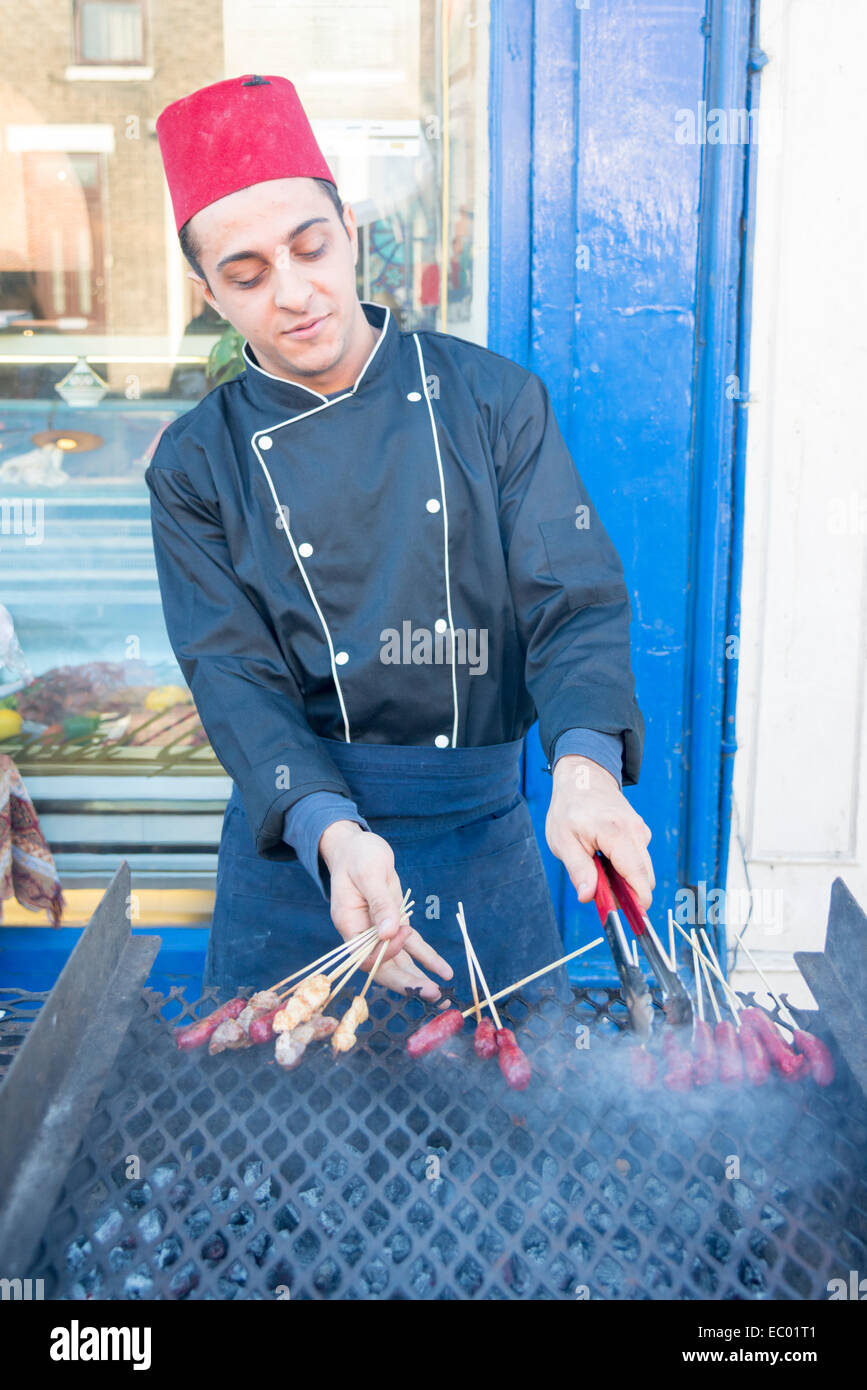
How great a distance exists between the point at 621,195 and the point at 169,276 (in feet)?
5.62

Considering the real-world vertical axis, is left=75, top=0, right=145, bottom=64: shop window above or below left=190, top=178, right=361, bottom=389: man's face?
above

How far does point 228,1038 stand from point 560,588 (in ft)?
3.66

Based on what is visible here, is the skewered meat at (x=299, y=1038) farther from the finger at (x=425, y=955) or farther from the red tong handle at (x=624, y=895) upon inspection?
the red tong handle at (x=624, y=895)

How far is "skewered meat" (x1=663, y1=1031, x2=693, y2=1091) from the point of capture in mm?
1611

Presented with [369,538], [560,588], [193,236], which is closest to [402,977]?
[560,588]

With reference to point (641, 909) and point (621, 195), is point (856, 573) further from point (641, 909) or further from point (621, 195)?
point (641, 909)

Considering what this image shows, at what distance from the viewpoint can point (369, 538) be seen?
2.39m

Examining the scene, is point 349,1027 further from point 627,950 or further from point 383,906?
point 627,950

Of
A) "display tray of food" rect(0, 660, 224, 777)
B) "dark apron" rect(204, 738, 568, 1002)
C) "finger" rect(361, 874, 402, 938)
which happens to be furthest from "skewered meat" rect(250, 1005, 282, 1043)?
"display tray of food" rect(0, 660, 224, 777)

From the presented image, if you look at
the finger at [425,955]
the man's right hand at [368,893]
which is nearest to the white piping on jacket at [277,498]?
the man's right hand at [368,893]

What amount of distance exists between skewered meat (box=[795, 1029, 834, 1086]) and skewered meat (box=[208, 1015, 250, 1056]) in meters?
0.89

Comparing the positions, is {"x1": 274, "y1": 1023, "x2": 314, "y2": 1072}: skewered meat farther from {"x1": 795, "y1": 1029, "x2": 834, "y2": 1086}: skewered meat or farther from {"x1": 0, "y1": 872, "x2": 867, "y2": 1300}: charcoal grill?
{"x1": 795, "y1": 1029, "x2": 834, "y2": 1086}: skewered meat
